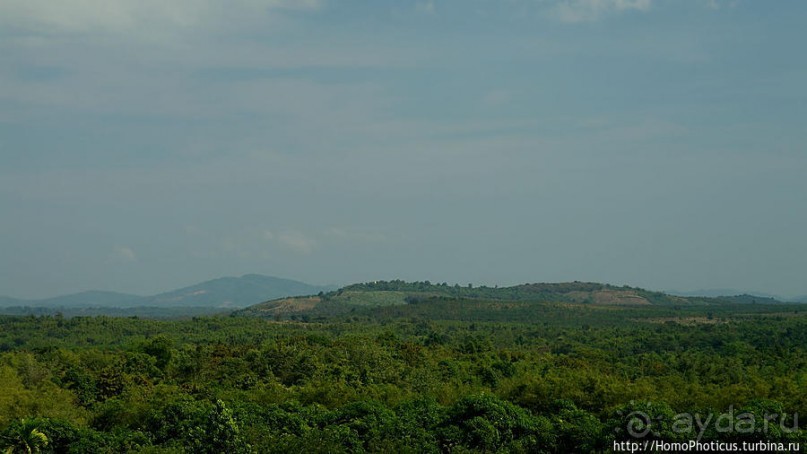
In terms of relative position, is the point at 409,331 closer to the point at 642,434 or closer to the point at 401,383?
the point at 401,383

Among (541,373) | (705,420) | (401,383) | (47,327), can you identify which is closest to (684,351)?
(541,373)

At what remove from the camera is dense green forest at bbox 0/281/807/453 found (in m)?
32.1

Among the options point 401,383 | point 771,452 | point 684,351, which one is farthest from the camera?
point 684,351

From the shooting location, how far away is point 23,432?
109 feet

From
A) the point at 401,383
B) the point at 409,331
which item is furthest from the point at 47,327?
the point at 401,383

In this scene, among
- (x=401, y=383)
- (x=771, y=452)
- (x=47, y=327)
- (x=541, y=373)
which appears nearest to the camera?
(x=771, y=452)

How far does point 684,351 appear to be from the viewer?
7981 cm

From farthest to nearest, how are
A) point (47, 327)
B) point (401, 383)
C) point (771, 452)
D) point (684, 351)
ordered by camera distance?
point (47, 327)
point (684, 351)
point (401, 383)
point (771, 452)

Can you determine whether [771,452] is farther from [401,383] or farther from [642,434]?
[401,383]

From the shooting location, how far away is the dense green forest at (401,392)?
32.1 m

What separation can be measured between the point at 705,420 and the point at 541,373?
31807 mm

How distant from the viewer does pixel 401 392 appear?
167ft

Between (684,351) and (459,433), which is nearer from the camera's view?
(459,433)

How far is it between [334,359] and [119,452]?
3336 centimetres
